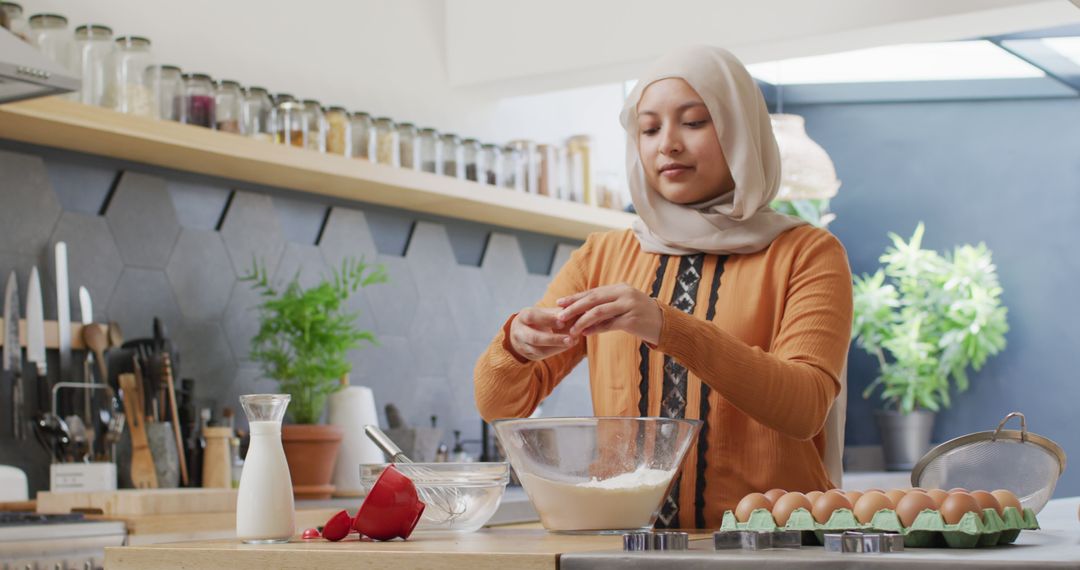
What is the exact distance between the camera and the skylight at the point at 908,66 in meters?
5.59

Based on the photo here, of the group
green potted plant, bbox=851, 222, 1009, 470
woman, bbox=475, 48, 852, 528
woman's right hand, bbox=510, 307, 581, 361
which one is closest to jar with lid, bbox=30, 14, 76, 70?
woman, bbox=475, 48, 852, 528

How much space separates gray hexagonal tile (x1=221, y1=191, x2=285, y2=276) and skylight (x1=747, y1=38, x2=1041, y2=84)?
273cm

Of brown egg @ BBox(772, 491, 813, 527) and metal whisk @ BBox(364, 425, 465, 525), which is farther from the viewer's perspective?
metal whisk @ BBox(364, 425, 465, 525)

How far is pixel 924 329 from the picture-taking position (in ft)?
18.6

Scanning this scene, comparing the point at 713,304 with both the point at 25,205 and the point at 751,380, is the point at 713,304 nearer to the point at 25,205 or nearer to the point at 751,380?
the point at 751,380

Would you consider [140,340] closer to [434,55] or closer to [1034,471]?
[434,55]

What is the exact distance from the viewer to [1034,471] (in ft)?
5.52

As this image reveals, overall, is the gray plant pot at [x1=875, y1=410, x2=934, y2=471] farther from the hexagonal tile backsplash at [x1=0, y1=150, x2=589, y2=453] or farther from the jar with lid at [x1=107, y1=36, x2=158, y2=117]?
the jar with lid at [x1=107, y1=36, x2=158, y2=117]

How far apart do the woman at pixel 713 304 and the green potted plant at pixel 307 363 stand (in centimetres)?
155

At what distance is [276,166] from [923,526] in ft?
7.82

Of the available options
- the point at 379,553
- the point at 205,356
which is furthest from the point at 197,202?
the point at 379,553

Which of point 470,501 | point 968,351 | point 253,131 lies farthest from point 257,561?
point 968,351

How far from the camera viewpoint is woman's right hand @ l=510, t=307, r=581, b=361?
1.35 m

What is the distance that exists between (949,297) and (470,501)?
4651 mm
